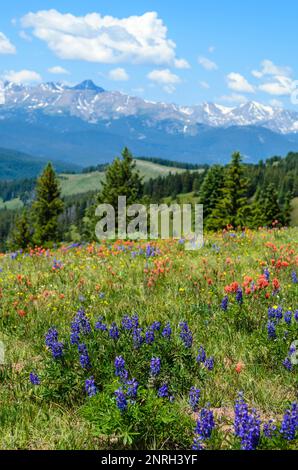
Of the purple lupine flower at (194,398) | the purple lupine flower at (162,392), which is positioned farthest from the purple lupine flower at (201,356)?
the purple lupine flower at (162,392)

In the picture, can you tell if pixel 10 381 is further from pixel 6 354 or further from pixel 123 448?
pixel 123 448

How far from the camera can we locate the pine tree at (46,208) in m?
51.5

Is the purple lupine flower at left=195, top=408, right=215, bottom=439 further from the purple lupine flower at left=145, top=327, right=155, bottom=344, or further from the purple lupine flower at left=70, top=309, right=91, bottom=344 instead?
the purple lupine flower at left=70, top=309, right=91, bottom=344

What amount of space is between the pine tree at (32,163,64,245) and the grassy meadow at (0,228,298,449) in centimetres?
4331

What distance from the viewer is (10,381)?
16.6 ft

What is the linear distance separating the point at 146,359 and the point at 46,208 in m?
48.9

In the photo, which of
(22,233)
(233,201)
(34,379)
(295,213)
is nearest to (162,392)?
(34,379)

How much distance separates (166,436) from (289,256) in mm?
6948

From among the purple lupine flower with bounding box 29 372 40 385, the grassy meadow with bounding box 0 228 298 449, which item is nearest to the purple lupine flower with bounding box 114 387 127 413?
the grassy meadow with bounding box 0 228 298 449

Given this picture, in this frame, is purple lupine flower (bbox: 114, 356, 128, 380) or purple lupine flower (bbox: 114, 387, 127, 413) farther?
purple lupine flower (bbox: 114, 356, 128, 380)

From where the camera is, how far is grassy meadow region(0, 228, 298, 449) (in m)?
3.78

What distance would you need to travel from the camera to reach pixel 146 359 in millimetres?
4930

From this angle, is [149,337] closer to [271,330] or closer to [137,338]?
[137,338]

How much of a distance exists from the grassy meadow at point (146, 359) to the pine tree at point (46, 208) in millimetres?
43311
